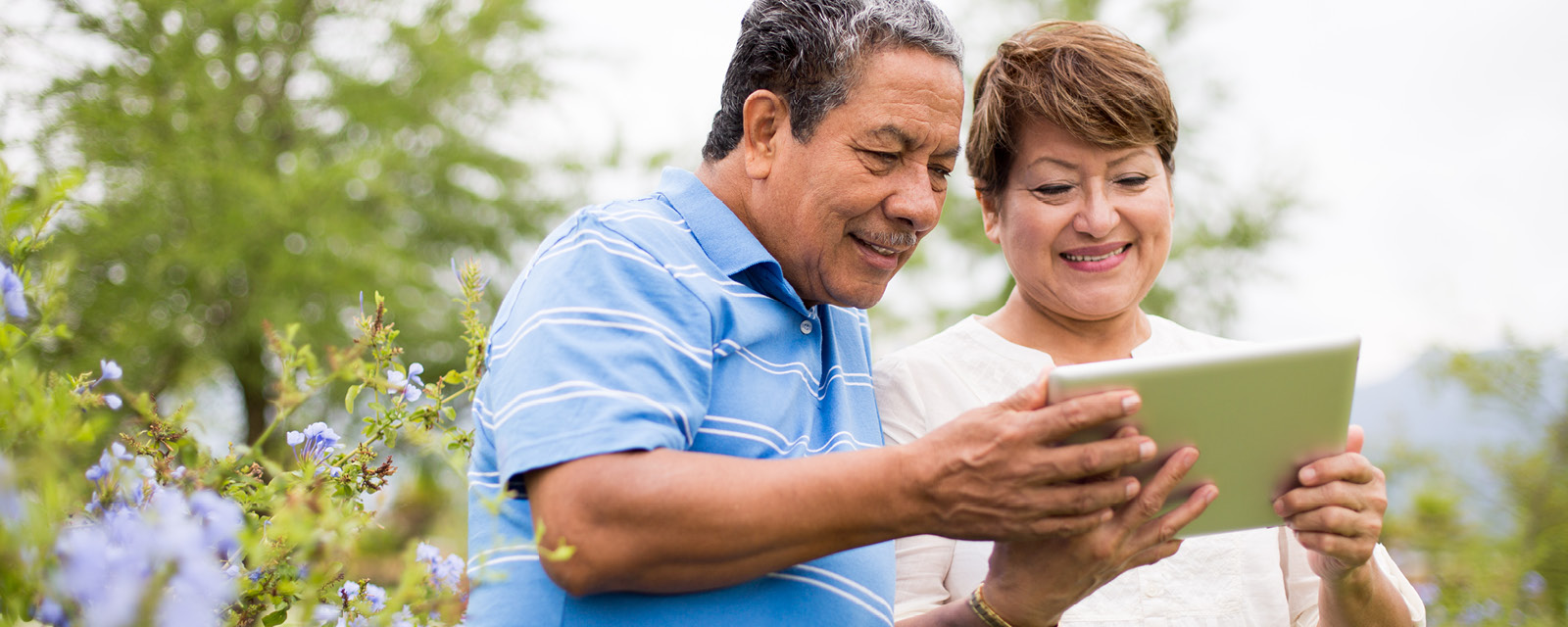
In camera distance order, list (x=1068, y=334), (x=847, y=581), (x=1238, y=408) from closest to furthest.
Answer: (x=1238, y=408), (x=847, y=581), (x=1068, y=334)

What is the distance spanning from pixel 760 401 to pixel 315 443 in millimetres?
710

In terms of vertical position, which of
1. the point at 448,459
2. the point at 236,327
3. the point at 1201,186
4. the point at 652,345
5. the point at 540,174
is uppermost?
the point at 652,345

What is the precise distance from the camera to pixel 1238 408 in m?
1.64

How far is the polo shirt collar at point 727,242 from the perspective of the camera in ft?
6.35

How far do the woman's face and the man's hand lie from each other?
1.02 m

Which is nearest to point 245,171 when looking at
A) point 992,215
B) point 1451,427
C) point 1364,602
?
point 992,215

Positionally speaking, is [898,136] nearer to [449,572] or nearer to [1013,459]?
[1013,459]

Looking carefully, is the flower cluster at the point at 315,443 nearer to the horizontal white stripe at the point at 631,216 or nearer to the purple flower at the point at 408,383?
the purple flower at the point at 408,383

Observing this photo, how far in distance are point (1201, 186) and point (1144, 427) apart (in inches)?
475

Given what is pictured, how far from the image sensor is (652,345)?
155 centimetres

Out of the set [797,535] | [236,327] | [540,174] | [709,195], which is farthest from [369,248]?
[797,535]

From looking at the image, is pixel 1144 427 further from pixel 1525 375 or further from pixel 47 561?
pixel 1525 375

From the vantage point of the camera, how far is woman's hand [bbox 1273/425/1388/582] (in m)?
1.84

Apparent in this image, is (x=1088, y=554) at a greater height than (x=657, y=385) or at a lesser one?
lesser
